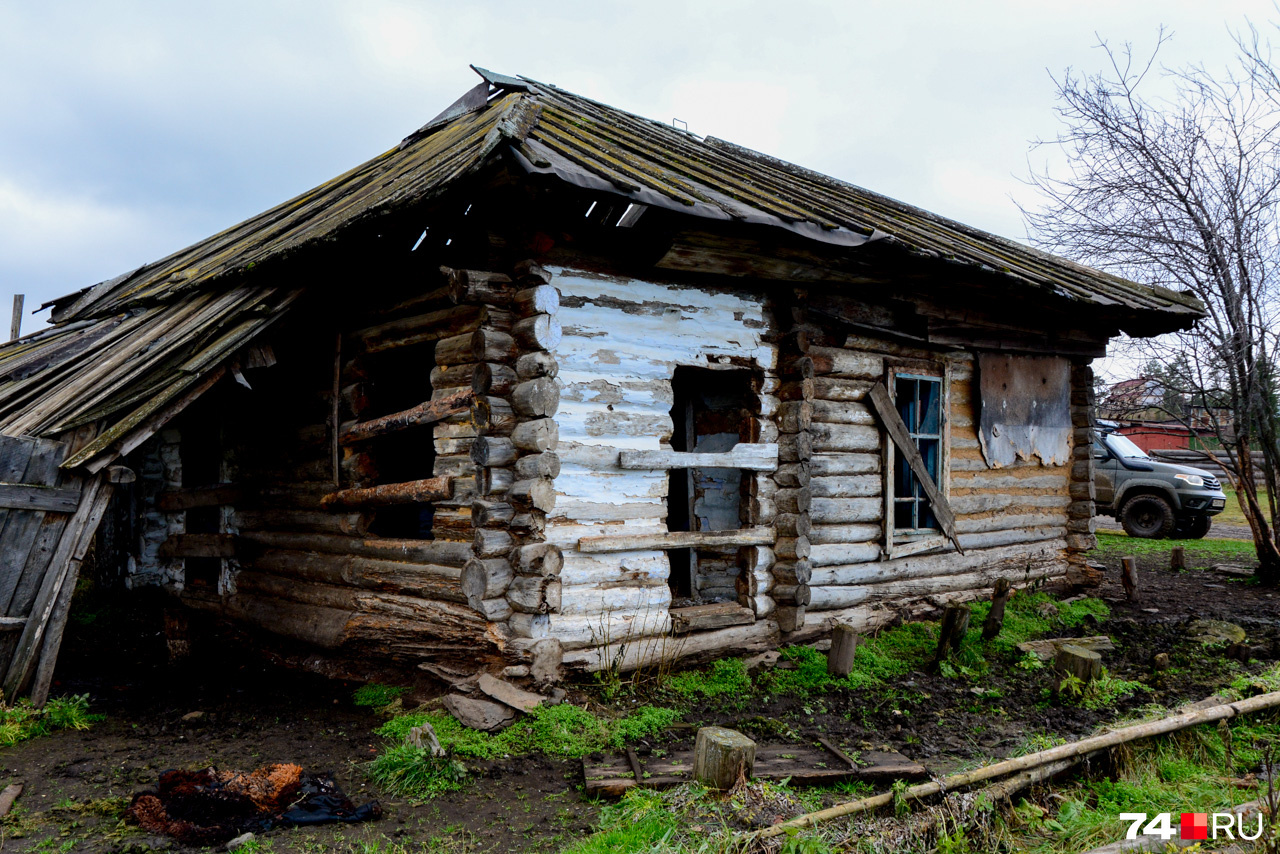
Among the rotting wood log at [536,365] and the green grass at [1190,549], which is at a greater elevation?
the rotting wood log at [536,365]

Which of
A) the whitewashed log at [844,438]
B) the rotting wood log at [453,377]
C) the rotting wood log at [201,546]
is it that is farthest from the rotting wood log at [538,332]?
the rotting wood log at [201,546]

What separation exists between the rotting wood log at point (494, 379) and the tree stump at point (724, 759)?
2595 mm

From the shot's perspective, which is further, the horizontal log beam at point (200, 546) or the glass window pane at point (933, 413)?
the glass window pane at point (933, 413)

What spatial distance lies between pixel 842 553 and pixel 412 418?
378 centimetres

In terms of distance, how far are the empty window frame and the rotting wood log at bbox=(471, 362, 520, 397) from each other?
396 cm

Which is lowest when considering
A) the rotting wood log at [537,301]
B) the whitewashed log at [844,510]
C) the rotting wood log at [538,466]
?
the whitewashed log at [844,510]

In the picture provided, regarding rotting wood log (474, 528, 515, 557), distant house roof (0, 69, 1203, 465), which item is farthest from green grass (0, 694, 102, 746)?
rotting wood log (474, 528, 515, 557)

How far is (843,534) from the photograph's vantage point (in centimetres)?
742

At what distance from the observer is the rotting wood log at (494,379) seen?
18.2 ft

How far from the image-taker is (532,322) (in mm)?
5508

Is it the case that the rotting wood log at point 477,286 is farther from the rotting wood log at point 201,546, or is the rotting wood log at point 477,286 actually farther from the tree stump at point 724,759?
the rotting wood log at point 201,546

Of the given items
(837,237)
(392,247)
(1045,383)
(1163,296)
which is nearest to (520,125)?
(392,247)

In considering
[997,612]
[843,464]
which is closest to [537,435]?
[843,464]

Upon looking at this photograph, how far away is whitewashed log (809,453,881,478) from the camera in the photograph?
725cm
